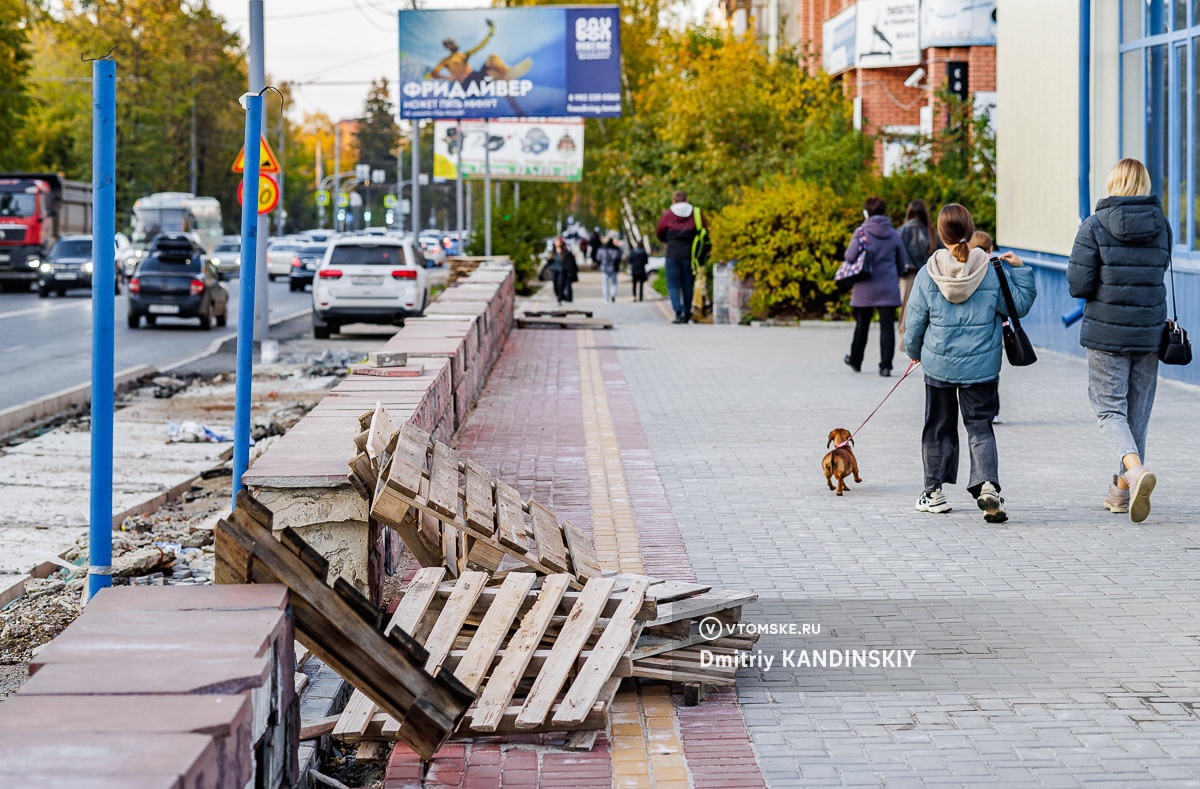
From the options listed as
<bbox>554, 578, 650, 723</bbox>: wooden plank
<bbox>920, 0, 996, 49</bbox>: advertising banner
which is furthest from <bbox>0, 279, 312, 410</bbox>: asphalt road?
<bbox>920, 0, 996, 49</bbox>: advertising banner

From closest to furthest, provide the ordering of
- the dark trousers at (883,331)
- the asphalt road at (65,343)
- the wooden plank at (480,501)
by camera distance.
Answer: the wooden plank at (480,501) → the dark trousers at (883,331) → the asphalt road at (65,343)

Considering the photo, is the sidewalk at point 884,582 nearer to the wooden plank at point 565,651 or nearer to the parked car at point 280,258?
the wooden plank at point 565,651

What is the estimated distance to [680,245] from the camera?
23.5 metres

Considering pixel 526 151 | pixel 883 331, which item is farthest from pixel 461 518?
pixel 526 151

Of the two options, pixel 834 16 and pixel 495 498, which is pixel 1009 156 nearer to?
pixel 834 16

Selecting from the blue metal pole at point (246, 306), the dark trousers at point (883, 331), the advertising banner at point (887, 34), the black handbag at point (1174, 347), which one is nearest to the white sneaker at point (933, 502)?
the black handbag at point (1174, 347)

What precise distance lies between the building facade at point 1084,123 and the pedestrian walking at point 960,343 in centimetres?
691

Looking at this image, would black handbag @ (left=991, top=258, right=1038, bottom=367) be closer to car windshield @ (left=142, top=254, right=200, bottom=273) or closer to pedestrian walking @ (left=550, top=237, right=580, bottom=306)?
car windshield @ (left=142, top=254, right=200, bottom=273)

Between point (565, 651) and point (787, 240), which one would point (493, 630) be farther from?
point (787, 240)

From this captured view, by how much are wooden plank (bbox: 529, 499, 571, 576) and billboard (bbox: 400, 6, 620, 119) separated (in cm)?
3066

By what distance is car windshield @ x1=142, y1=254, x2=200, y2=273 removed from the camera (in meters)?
28.3

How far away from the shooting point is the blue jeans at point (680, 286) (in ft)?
79.5

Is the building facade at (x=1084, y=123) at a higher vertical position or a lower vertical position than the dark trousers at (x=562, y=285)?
higher

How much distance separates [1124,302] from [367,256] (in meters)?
18.5
